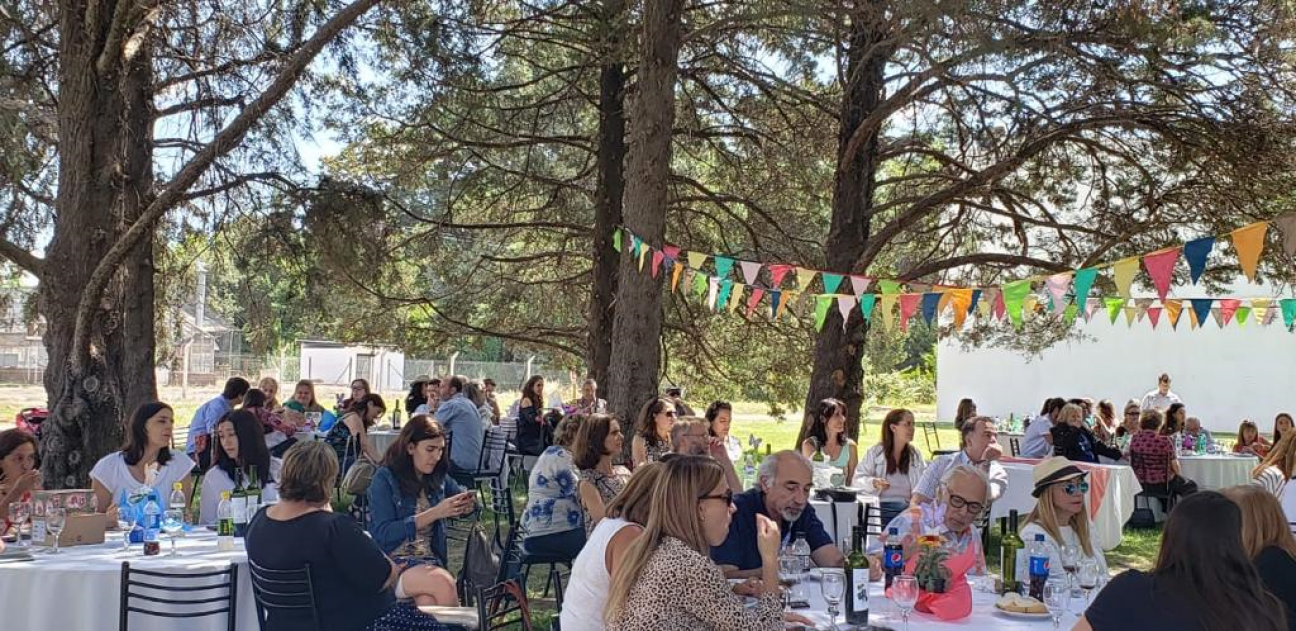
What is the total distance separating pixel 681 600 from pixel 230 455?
3.71 metres

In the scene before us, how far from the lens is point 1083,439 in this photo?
33.4 feet

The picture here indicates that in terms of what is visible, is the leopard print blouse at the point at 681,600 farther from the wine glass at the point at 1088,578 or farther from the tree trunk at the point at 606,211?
the tree trunk at the point at 606,211

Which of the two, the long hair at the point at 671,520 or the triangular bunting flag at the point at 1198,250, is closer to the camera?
the long hair at the point at 671,520

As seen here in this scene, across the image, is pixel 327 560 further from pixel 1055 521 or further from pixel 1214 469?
pixel 1214 469

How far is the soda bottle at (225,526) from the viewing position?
15.6 ft

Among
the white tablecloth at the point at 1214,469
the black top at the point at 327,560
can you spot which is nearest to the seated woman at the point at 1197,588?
the black top at the point at 327,560

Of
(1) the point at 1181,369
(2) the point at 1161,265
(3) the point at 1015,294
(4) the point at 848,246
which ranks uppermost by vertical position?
(4) the point at 848,246

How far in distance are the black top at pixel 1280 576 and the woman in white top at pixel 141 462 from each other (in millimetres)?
4991

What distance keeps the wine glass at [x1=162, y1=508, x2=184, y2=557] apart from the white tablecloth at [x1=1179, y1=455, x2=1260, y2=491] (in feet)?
32.9

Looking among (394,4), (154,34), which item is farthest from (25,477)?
(394,4)

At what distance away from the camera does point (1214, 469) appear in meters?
11.3

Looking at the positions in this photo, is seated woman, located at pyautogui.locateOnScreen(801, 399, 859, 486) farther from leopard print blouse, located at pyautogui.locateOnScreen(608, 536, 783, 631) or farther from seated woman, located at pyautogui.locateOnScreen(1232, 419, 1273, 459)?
seated woman, located at pyautogui.locateOnScreen(1232, 419, 1273, 459)

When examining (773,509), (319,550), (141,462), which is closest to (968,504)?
(773,509)

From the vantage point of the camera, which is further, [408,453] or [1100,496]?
[1100,496]
